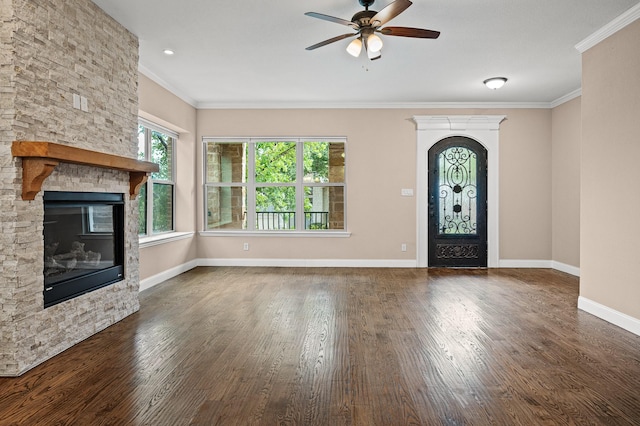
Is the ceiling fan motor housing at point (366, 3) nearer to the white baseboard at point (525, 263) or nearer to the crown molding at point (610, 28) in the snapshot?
the crown molding at point (610, 28)

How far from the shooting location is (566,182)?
20.6ft

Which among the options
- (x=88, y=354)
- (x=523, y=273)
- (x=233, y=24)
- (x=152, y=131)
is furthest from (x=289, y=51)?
(x=523, y=273)

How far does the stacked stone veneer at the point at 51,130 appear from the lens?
256cm

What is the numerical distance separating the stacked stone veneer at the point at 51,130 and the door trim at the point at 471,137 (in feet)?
14.7

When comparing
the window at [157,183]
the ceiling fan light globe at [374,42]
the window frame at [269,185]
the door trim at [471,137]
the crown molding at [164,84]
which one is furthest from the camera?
the window frame at [269,185]

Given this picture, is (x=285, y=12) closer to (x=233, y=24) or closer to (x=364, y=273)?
(x=233, y=24)

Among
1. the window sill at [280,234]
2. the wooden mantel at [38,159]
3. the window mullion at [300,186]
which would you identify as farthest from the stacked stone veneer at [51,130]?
the window mullion at [300,186]

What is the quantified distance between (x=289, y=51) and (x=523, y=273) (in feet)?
15.6

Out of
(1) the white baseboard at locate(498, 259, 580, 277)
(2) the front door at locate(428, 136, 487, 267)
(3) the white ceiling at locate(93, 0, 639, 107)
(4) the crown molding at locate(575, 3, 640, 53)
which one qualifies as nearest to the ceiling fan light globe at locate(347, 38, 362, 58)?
(3) the white ceiling at locate(93, 0, 639, 107)

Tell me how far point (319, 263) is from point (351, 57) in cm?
343

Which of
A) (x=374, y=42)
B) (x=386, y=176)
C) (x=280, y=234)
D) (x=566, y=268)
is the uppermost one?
(x=374, y=42)

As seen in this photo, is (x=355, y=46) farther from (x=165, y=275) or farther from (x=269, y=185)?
(x=165, y=275)

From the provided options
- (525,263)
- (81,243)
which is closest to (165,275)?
(81,243)

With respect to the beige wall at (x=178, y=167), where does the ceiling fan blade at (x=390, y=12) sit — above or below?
above
